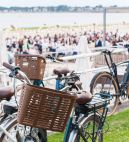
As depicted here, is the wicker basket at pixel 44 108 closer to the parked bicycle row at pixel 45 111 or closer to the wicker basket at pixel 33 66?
the parked bicycle row at pixel 45 111

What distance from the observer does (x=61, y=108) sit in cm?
423

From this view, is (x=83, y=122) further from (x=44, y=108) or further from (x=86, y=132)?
(x=44, y=108)

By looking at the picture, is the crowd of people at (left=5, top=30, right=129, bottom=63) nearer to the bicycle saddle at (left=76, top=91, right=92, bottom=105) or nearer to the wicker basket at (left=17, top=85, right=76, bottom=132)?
the bicycle saddle at (left=76, top=91, right=92, bottom=105)

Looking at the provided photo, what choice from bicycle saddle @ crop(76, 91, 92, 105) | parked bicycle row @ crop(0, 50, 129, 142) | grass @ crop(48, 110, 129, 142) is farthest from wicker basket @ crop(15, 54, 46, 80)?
bicycle saddle @ crop(76, 91, 92, 105)

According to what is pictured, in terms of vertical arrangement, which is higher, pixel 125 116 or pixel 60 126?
pixel 60 126

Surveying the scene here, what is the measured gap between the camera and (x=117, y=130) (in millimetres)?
7242

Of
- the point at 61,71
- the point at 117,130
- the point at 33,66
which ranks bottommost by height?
the point at 117,130

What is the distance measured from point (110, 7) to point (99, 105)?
10.5 m

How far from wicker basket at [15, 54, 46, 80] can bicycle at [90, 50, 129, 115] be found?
6.69ft

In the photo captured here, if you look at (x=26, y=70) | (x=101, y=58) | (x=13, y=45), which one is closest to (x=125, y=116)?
(x=26, y=70)

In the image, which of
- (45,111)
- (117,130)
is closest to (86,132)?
(45,111)

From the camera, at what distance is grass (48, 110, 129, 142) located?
6.72m

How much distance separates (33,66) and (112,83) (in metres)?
2.44

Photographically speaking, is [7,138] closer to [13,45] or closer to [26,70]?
[26,70]
